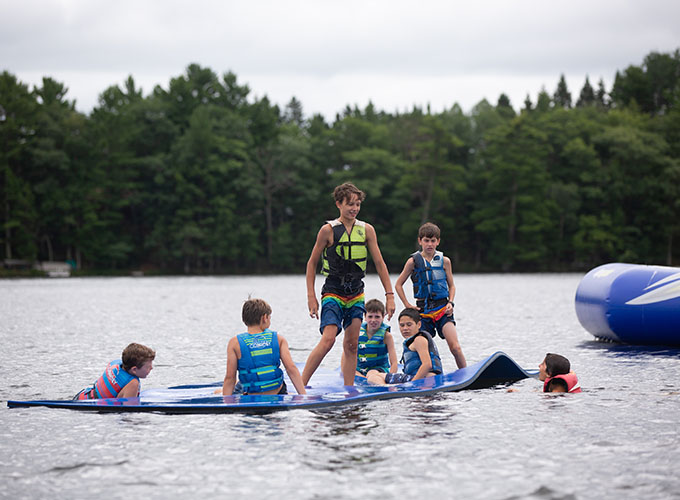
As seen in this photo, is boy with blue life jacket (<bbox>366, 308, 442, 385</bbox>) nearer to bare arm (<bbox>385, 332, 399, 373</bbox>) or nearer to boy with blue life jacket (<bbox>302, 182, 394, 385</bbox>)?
A: bare arm (<bbox>385, 332, 399, 373</bbox>)

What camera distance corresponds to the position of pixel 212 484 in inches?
215

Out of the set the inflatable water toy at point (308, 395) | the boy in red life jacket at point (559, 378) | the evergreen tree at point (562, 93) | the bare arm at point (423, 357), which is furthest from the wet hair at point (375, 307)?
the evergreen tree at point (562, 93)

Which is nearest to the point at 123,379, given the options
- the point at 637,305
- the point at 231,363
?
the point at 231,363

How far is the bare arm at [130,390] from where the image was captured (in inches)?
328

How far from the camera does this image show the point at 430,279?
31.9 feet

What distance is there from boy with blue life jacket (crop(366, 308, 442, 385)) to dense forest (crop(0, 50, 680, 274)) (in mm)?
55481

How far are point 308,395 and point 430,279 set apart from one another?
235 cm

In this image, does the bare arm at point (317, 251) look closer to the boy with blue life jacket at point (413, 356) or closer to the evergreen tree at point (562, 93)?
the boy with blue life jacket at point (413, 356)

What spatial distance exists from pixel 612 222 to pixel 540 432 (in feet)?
205

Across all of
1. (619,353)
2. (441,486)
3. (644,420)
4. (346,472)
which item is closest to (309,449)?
(346,472)

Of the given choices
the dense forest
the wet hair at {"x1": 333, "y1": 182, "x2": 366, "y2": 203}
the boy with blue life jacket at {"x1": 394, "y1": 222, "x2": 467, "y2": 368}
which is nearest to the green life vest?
the wet hair at {"x1": 333, "y1": 182, "x2": 366, "y2": 203}

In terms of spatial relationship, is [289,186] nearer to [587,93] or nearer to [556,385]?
[556,385]

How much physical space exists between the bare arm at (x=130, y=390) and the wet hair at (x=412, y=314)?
3.05m

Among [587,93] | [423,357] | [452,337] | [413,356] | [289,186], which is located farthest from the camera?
[587,93]
